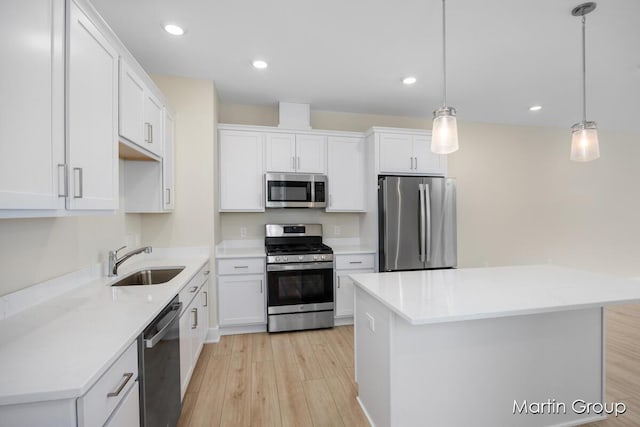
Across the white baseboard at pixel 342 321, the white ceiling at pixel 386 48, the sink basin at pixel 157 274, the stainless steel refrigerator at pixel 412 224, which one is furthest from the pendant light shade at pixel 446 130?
the white baseboard at pixel 342 321

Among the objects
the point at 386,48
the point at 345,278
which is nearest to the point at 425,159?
the point at 386,48

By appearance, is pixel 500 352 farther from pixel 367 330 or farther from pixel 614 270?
pixel 614 270

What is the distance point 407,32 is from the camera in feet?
7.15

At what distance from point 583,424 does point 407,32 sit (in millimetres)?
2963

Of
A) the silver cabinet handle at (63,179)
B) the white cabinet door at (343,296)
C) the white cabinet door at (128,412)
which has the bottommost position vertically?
the white cabinet door at (343,296)

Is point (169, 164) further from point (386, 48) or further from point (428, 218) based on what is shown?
point (428, 218)

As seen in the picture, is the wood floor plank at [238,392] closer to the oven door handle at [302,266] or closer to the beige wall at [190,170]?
the oven door handle at [302,266]

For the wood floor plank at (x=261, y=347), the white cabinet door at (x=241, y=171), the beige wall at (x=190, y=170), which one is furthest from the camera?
the white cabinet door at (x=241, y=171)

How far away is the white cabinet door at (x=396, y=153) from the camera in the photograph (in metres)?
3.41

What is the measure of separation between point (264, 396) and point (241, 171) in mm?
2284

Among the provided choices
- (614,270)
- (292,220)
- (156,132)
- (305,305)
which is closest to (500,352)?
(305,305)

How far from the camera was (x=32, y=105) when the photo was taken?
1.00 metres

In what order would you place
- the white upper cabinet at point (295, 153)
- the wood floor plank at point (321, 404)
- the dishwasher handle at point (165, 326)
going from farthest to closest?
the white upper cabinet at point (295, 153) → the wood floor plank at point (321, 404) → the dishwasher handle at point (165, 326)

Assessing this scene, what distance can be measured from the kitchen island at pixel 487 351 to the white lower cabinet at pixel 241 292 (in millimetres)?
1523
